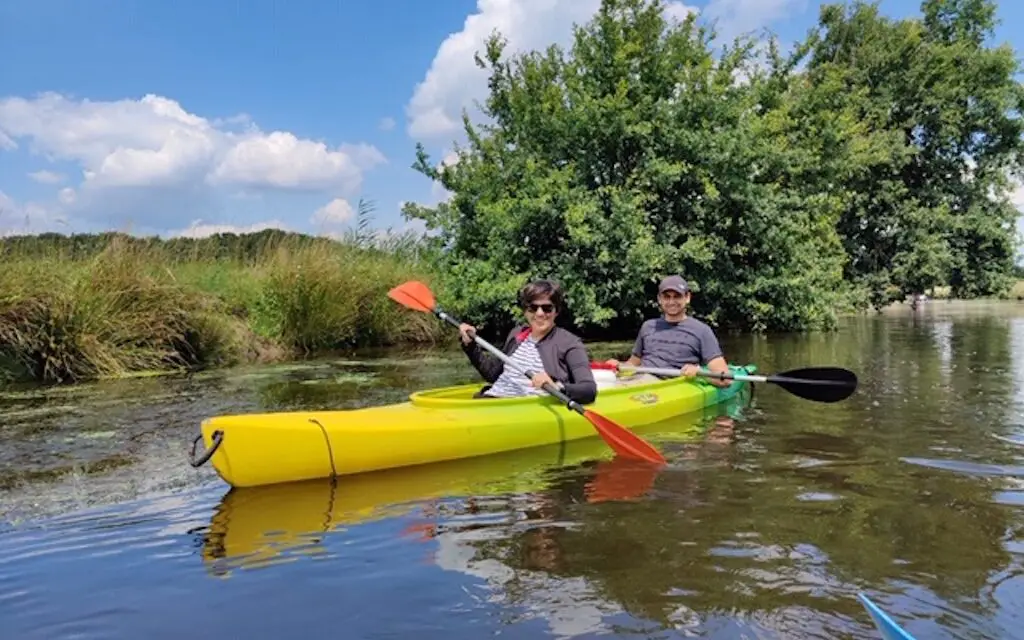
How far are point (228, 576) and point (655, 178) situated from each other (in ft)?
42.1

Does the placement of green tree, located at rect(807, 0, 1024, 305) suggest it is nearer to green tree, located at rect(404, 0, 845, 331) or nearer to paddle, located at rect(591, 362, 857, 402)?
green tree, located at rect(404, 0, 845, 331)

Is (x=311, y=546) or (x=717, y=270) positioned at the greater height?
(x=717, y=270)

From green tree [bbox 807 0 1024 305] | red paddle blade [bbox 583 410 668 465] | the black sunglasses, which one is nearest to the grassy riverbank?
the black sunglasses

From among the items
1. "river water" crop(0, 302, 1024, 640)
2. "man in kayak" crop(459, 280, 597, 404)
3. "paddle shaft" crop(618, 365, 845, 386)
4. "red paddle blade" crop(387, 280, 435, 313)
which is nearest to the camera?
"river water" crop(0, 302, 1024, 640)

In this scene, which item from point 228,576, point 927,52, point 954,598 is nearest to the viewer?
point 954,598

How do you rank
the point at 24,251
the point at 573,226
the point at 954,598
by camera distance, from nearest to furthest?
the point at 954,598 < the point at 24,251 < the point at 573,226

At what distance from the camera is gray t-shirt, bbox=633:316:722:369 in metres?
7.21

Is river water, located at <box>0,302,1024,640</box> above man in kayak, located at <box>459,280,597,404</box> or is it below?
below

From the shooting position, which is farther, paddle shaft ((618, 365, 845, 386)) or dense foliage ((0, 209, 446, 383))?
dense foliage ((0, 209, 446, 383))

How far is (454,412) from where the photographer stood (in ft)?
17.2

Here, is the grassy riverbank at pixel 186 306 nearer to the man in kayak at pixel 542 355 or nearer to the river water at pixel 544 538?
the river water at pixel 544 538

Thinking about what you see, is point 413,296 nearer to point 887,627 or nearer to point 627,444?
point 627,444

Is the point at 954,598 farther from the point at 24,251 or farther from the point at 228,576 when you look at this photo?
the point at 24,251

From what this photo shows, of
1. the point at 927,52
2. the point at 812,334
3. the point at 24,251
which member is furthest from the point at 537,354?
the point at 927,52
